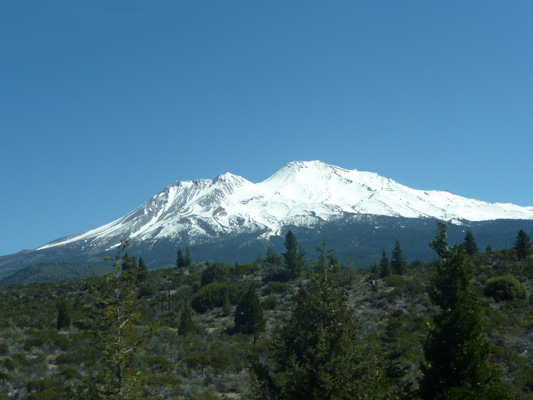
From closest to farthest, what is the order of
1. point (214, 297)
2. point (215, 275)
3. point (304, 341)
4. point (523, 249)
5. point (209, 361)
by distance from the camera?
A: point (304, 341) → point (209, 361) → point (523, 249) → point (214, 297) → point (215, 275)

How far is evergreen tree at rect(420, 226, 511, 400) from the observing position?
1178 centimetres

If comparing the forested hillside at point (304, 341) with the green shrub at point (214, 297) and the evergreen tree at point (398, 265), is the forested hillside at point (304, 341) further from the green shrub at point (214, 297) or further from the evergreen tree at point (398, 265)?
the evergreen tree at point (398, 265)

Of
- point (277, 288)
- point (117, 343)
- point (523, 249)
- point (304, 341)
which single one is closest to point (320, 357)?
point (304, 341)

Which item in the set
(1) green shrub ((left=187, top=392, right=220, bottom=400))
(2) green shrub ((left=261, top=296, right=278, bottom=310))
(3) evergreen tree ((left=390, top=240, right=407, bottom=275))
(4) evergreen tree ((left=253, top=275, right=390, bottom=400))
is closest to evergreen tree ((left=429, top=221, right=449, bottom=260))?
(4) evergreen tree ((left=253, top=275, right=390, bottom=400))

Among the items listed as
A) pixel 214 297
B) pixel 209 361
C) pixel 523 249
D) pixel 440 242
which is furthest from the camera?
A: pixel 214 297

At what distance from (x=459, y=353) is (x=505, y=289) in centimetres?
1990

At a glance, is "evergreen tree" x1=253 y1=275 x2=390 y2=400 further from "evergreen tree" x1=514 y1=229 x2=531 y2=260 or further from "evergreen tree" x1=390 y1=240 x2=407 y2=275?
"evergreen tree" x1=390 y1=240 x2=407 y2=275

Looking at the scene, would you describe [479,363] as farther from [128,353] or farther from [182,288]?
[182,288]

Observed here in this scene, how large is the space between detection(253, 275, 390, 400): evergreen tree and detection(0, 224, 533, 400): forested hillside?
26mm

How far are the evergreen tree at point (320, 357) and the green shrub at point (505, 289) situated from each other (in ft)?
77.8

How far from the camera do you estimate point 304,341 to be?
9016 mm

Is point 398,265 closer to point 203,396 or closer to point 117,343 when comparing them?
point 203,396

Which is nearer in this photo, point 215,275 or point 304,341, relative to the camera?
point 304,341

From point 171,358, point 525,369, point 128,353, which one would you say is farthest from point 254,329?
point 128,353
